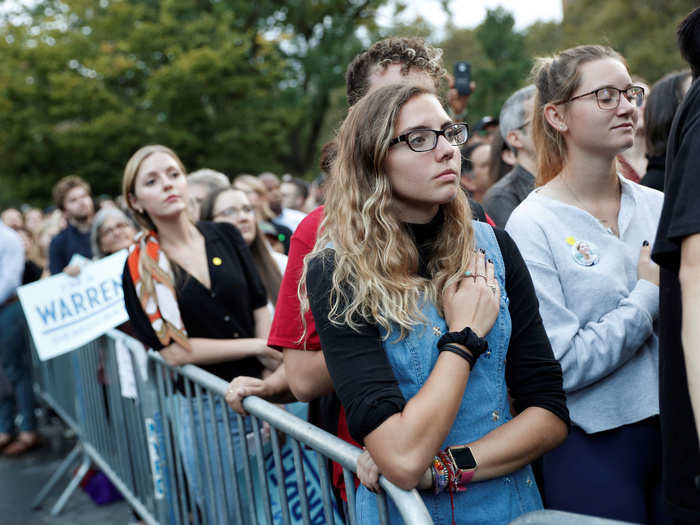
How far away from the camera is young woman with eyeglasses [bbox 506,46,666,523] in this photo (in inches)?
88.1

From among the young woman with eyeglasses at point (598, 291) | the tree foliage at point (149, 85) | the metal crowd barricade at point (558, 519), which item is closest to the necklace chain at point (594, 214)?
the young woman with eyeglasses at point (598, 291)

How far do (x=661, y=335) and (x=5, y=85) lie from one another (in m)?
23.8

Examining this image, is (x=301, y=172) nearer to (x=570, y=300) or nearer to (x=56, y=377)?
(x=56, y=377)

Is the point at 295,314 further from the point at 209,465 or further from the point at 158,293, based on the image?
the point at 158,293

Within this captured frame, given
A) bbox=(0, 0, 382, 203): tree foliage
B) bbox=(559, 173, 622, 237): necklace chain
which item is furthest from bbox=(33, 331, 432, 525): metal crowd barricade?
bbox=(0, 0, 382, 203): tree foliage

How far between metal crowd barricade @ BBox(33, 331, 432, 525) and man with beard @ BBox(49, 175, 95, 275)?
103 centimetres

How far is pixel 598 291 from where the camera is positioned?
7.57ft

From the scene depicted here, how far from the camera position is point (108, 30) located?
23.1 metres

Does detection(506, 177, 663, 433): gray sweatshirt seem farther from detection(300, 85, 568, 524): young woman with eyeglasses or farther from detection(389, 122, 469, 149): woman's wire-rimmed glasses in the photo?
detection(389, 122, 469, 149): woman's wire-rimmed glasses

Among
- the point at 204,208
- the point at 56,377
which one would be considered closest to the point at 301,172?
the point at 56,377

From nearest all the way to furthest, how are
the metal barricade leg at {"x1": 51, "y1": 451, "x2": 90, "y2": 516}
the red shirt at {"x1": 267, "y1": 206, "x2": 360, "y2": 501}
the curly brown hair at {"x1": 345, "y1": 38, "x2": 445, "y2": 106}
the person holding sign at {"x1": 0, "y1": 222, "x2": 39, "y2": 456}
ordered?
the red shirt at {"x1": 267, "y1": 206, "x2": 360, "y2": 501} < the curly brown hair at {"x1": 345, "y1": 38, "x2": 445, "y2": 106} < the metal barricade leg at {"x1": 51, "y1": 451, "x2": 90, "y2": 516} < the person holding sign at {"x1": 0, "y1": 222, "x2": 39, "y2": 456}

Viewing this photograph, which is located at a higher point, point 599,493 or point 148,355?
point 148,355

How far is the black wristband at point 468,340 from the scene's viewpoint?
67.5 inches

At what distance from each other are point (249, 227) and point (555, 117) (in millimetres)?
2293
